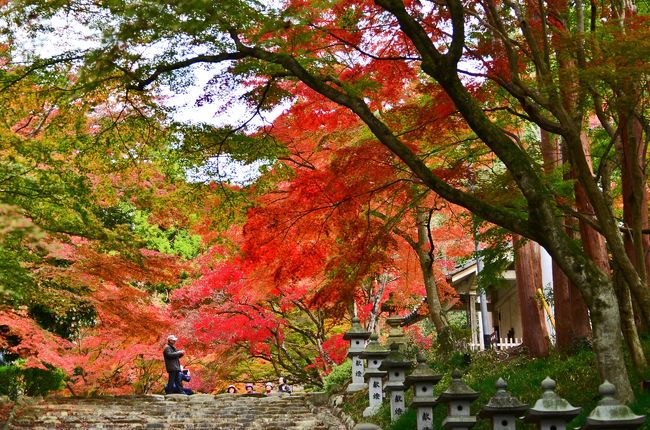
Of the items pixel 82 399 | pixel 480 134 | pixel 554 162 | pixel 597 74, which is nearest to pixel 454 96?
pixel 480 134

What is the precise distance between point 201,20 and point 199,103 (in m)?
1.52

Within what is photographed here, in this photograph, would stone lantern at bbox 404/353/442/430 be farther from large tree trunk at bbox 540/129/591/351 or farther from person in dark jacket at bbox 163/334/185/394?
person in dark jacket at bbox 163/334/185/394

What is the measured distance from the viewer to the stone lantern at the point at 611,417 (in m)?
5.60

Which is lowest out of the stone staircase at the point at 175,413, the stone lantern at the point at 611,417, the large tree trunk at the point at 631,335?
the stone staircase at the point at 175,413

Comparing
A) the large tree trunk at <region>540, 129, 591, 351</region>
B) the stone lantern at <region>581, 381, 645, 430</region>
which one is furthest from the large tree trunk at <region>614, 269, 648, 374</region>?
the large tree trunk at <region>540, 129, 591, 351</region>

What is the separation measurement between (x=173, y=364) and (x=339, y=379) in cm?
371

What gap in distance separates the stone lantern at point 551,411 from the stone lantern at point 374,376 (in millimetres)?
6231

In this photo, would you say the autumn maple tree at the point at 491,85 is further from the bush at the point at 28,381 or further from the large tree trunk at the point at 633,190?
the bush at the point at 28,381

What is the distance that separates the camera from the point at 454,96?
26.3ft

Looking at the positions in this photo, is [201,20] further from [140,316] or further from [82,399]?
[82,399]

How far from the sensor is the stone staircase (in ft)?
44.9

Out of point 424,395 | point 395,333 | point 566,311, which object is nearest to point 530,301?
point 566,311

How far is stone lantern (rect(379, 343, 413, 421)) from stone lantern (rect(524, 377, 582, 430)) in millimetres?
4770

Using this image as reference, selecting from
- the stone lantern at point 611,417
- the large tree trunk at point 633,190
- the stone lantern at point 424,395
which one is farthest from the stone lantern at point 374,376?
the stone lantern at point 611,417
